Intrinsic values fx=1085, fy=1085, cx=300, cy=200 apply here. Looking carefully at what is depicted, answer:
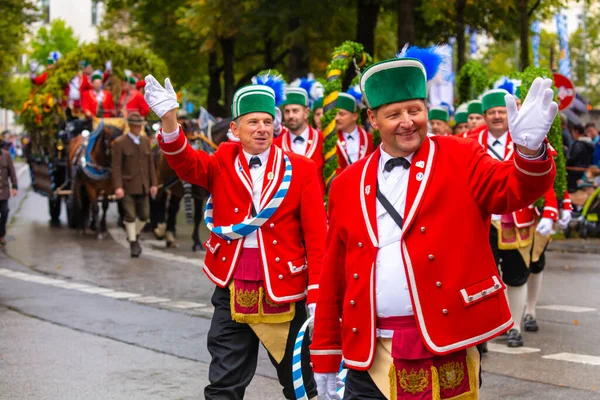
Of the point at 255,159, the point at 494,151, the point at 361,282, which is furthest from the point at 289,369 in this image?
the point at 494,151

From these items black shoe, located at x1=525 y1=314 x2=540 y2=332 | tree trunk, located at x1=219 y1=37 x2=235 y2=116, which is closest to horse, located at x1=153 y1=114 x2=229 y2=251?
tree trunk, located at x1=219 y1=37 x2=235 y2=116

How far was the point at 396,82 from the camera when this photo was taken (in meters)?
4.10

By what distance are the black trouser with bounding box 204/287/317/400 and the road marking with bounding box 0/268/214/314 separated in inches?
195

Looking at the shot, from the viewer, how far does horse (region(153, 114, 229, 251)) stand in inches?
671

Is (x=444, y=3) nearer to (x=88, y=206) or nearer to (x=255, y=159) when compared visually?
(x=88, y=206)

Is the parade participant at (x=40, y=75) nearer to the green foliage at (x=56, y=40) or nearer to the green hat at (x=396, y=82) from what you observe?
the green hat at (x=396, y=82)

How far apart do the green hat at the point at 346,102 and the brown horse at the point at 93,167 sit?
8.77m

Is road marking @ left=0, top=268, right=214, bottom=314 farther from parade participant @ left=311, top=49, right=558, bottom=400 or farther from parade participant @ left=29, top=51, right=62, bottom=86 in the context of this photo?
parade participant @ left=29, top=51, right=62, bottom=86

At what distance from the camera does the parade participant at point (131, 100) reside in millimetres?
19766

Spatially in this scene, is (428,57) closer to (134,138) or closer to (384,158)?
(384,158)

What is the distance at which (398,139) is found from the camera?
4.04m

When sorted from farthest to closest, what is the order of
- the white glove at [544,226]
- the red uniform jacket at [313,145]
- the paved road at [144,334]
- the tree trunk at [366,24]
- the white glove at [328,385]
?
the tree trunk at [366,24] < the red uniform jacket at [313,145] < the white glove at [544,226] < the paved road at [144,334] < the white glove at [328,385]


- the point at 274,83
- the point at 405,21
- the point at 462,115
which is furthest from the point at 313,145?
the point at 405,21

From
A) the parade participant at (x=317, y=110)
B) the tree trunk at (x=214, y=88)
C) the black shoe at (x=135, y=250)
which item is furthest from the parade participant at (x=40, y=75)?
the parade participant at (x=317, y=110)
